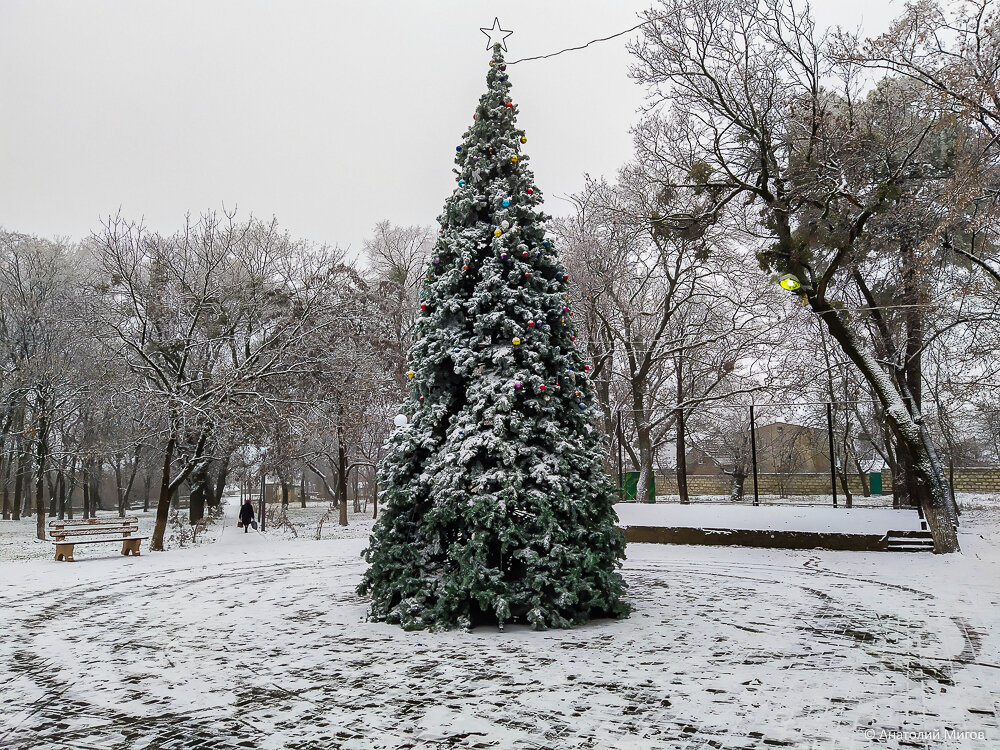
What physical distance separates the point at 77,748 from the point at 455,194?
644 centimetres

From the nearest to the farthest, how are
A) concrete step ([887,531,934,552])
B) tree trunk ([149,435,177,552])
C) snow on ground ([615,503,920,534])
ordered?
concrete step ([887,531,934,552]), snow on ground ([615,503,920,534]), tree trunk ([149,435,177,552])

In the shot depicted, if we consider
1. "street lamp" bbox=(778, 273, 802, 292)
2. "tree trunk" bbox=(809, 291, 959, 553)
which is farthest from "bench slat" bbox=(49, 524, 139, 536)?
"tree trunk" bbox=(809, 291, 959, 553)

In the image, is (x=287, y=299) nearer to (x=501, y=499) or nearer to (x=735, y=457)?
(x=501, y=499)

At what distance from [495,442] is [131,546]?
37.0 feet

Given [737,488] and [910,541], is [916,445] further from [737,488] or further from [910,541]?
[737,488]

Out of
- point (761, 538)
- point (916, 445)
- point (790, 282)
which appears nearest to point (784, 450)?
point (761, 538)

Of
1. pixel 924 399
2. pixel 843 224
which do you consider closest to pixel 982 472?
pixel 924 399

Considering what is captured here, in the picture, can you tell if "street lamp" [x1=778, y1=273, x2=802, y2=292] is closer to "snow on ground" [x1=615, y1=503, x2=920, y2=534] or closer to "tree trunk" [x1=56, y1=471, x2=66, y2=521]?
"snow on ground" [x1=615, y1=503, x2=920, y2=534]

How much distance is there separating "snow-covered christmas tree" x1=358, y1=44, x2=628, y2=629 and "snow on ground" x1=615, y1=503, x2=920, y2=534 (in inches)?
311

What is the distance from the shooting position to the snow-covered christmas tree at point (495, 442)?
7082 mm

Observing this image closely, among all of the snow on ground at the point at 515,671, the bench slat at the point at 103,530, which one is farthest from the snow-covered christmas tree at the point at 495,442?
the bench slat at the point at 103,530

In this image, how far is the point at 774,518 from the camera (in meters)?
14.5

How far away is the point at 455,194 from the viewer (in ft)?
27.1

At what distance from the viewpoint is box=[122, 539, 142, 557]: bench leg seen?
1444 cm
